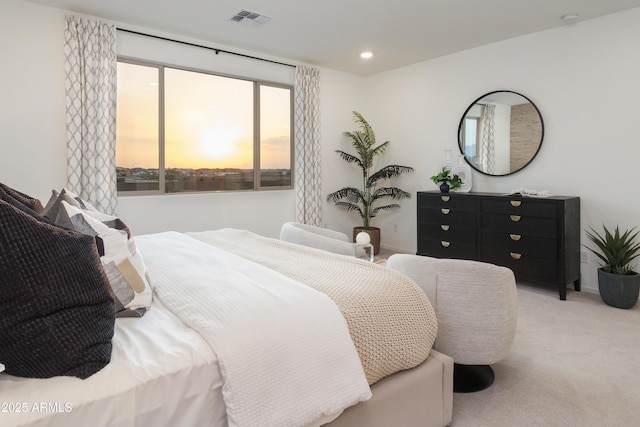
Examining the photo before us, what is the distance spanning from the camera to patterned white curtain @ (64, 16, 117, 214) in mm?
3654

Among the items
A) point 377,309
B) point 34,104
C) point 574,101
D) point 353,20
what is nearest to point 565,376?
point 377,309

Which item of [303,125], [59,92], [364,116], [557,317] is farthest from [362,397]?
[364,116]

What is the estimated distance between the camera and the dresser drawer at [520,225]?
3.67 metres

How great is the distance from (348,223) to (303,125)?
1643 mm

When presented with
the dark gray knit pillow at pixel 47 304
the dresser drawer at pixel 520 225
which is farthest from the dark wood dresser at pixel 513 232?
the dark gray knit pillow at pixel 47 304

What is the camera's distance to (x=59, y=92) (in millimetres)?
3660

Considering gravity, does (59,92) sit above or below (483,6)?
below

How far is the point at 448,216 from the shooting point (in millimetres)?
4500

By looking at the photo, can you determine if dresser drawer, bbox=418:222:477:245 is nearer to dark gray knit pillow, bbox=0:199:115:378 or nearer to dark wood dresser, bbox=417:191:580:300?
dark wood dresser, bbox=417:191:580:300

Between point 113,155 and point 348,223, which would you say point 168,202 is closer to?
point 113,155

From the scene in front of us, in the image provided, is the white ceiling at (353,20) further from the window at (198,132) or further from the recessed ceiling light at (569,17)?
the window at (198,132)

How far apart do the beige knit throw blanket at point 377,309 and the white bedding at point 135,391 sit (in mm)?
545

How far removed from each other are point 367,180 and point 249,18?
279 cm

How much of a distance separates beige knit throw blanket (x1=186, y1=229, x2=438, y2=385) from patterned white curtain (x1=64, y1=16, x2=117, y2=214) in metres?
2.55
